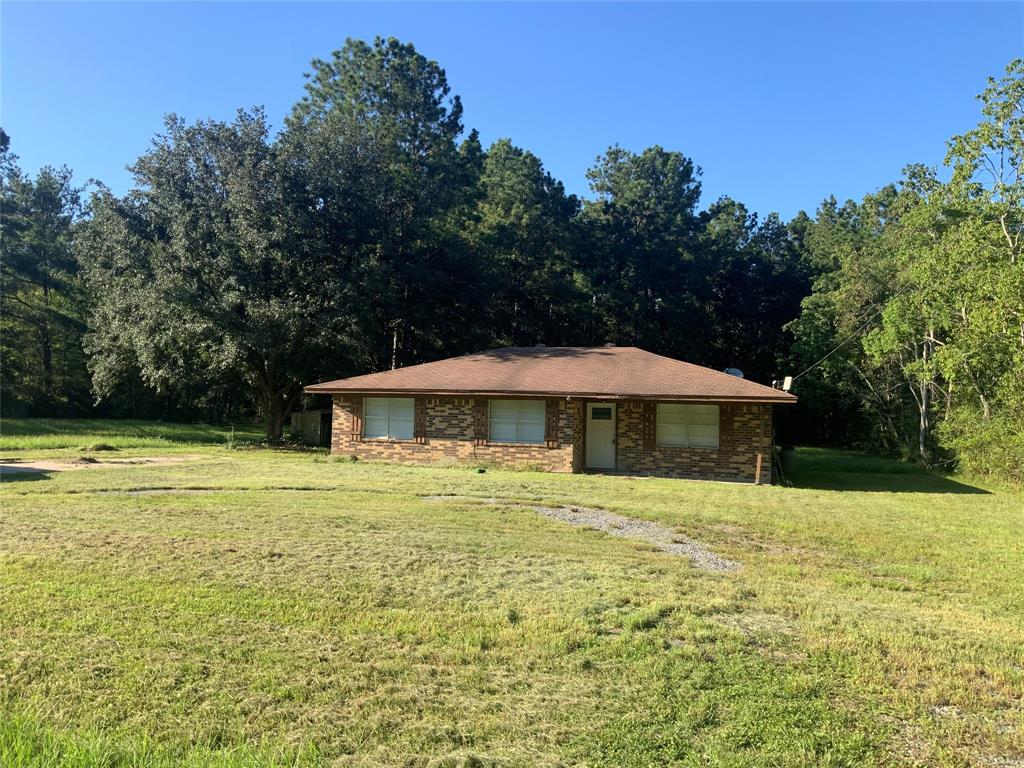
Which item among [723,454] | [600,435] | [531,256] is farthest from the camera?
[531,256]

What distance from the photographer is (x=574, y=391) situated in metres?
16.9

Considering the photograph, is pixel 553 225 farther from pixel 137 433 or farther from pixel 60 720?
pixel 60 720

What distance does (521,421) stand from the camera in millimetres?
17812

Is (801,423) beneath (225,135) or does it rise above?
beneath

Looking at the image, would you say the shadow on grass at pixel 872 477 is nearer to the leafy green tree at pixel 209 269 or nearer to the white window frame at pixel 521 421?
the white window frame at pixel 521 421

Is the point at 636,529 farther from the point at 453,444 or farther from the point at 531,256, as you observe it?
the point at 531,256

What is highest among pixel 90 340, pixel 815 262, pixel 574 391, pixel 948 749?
pixel 815 262

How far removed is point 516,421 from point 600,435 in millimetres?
2244

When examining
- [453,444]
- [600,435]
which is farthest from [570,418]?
[453,444]

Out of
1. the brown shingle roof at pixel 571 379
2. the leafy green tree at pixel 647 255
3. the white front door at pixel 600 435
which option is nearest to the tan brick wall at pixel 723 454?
the white front door at pixel 600 435

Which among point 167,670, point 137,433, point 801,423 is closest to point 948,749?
point 167,670

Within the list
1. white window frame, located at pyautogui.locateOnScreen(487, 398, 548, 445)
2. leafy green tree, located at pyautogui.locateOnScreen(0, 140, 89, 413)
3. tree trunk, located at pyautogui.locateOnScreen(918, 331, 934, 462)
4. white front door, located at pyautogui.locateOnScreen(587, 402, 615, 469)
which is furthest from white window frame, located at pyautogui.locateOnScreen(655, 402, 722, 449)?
leafy green tree, located at pyautogui.locateOnScreen(0, 140, 89, 413)

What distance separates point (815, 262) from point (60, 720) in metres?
41.2

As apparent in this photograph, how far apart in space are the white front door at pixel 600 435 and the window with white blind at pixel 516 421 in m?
1.37
